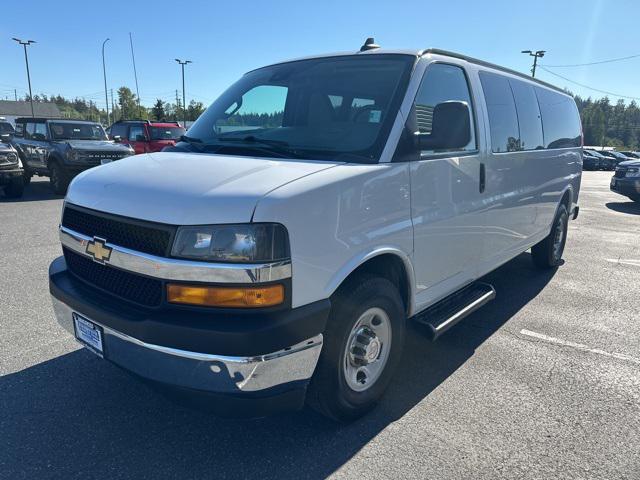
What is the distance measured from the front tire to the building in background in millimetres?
98663

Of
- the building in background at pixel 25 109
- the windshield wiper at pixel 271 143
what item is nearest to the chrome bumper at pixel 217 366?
the windshield wiper at pixel 271 143

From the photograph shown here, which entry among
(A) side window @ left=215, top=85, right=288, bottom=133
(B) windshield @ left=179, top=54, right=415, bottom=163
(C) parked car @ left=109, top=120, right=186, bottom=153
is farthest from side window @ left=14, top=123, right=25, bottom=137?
(A) side window @ left=215, top=85, right=288, bottom=133

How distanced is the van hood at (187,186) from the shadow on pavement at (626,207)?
43.1 feet

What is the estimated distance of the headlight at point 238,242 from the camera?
216cm

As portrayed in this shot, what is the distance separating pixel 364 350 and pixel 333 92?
1.73 m

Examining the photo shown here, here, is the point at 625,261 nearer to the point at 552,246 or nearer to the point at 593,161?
Answer: the point at 552,246

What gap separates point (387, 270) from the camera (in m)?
3.04

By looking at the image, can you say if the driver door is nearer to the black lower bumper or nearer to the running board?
the running board

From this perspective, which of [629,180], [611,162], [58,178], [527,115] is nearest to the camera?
[527,115]

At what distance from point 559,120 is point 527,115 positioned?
4.93 ft

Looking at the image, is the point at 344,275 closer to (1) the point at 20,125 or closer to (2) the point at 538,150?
(2) the point at 538,150

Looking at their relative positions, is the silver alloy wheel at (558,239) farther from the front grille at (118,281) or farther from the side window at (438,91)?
the front grille at (118,281)

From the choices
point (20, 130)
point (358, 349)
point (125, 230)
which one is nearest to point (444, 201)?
point (358, 349)

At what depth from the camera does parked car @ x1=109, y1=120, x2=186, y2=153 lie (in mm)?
17141
